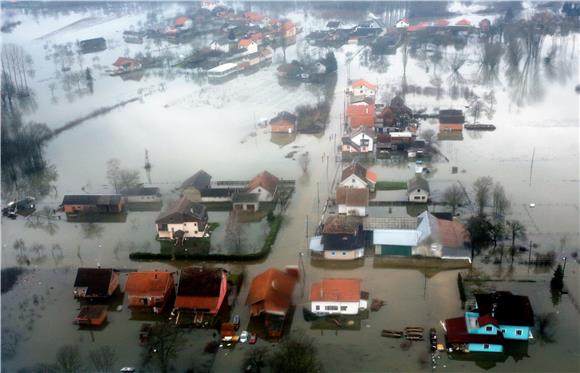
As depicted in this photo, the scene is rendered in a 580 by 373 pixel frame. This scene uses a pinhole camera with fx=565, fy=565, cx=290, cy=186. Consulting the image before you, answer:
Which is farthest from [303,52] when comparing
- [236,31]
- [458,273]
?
[458,273]

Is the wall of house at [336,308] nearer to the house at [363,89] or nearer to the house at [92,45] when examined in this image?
the house at [363,89]

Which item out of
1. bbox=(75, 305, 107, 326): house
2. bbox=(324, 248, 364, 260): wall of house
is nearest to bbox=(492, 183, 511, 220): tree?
bbox=(324, 248, 364, 260): wall of house

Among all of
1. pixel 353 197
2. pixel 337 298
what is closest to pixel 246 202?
pixel 353 197

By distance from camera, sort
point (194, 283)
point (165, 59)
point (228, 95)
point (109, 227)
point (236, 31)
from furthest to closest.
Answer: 1. point (236, 31)
2. point (165, 59)
3. point (228, 95)
4. point (109, 227)
5. point (194, 283)

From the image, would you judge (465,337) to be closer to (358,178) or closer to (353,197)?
(353,197)

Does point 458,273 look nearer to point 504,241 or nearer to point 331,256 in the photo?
point 504,241

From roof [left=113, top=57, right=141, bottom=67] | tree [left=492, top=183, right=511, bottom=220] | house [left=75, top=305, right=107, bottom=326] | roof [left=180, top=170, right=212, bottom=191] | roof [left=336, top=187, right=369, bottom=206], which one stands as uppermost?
roof [left=113, top=57, right=141, bottom=67]

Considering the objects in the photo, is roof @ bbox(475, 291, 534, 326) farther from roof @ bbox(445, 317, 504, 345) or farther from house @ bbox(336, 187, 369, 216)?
house @ bbox(336, 187, 369, 216)
